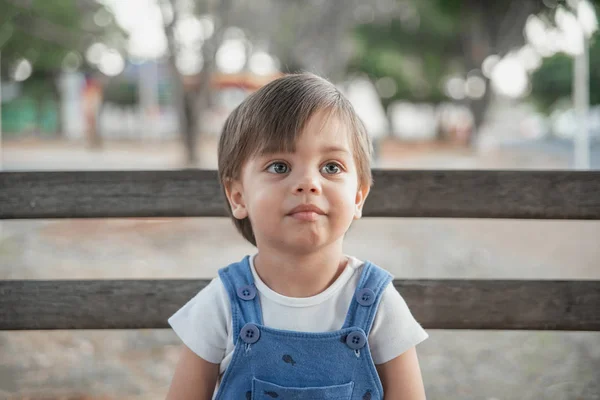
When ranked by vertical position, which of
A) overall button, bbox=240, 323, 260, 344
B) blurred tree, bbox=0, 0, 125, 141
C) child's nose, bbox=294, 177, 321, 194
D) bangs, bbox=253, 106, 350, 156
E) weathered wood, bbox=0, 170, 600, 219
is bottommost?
overall button, bbox=240, 323, 260, 344

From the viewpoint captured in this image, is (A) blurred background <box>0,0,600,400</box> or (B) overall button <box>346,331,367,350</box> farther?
(A) blurred background <box>0,0,600,400</box>

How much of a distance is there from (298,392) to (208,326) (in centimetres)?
29

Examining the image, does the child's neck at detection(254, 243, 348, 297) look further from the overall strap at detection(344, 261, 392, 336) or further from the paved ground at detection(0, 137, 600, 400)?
the paved ground at detection(0, 137, 600, 400)

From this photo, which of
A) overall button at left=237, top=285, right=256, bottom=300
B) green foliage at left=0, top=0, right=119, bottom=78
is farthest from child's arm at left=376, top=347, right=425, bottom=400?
green foliage at left=0, top=0, right=119, bottom=78

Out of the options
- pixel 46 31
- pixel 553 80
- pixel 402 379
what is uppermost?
pixel 46 31

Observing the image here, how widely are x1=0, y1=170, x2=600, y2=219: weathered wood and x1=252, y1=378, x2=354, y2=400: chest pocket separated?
77cm

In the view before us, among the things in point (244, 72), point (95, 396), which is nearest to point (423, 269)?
point (95, 396)

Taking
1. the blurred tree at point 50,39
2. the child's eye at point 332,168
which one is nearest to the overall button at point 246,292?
the child's eye at point 332,168

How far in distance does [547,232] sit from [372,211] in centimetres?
779

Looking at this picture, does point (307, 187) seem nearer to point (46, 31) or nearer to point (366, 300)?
point (366, 300)

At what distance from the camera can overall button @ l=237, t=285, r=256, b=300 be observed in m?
1.82

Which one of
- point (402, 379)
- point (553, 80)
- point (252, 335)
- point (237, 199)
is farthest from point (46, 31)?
point (402, 379)

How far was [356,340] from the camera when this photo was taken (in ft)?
5.77

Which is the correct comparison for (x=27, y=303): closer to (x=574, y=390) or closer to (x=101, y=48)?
(x=574, y=390)
